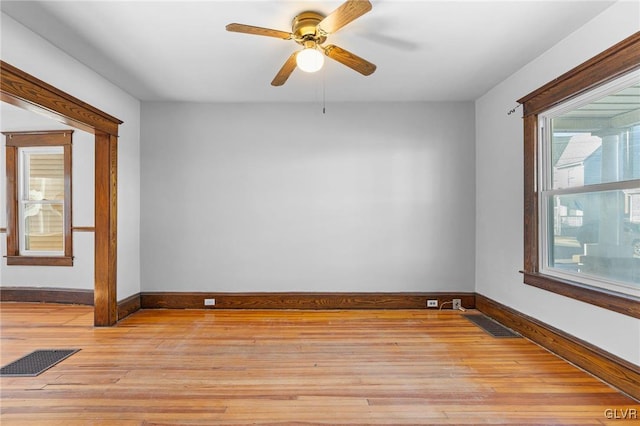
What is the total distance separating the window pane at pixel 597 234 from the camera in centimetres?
230

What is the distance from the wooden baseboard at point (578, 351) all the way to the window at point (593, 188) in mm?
469

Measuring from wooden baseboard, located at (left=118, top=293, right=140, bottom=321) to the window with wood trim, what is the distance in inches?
169

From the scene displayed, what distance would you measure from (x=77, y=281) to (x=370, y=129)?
14.5 feet

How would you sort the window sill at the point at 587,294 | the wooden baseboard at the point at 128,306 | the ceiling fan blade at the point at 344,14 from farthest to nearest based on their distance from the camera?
the wooden baseboard at the point at 128,306 → the window sill at the point at 587,294 → the ceiling fan blade at the point at 344,14

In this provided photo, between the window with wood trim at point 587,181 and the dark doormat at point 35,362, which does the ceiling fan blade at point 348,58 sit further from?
the dark doormat at point 35,362

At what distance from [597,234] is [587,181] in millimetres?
429

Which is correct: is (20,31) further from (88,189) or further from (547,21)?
(547,21)

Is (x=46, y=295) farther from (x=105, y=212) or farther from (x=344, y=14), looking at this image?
(x=344, y=14)

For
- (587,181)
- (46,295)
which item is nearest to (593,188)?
(587,181)

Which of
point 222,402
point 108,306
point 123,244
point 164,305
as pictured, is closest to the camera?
point 222,402

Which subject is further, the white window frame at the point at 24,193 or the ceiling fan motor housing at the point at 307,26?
the white window frame at the point at 24,193

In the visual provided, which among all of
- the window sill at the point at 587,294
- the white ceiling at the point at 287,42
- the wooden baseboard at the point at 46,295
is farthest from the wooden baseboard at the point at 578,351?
the wooden baseboard at the point at 46,295

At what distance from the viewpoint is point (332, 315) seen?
3.92 meters

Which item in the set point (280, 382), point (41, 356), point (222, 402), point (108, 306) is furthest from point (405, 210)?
point (41, 356)
